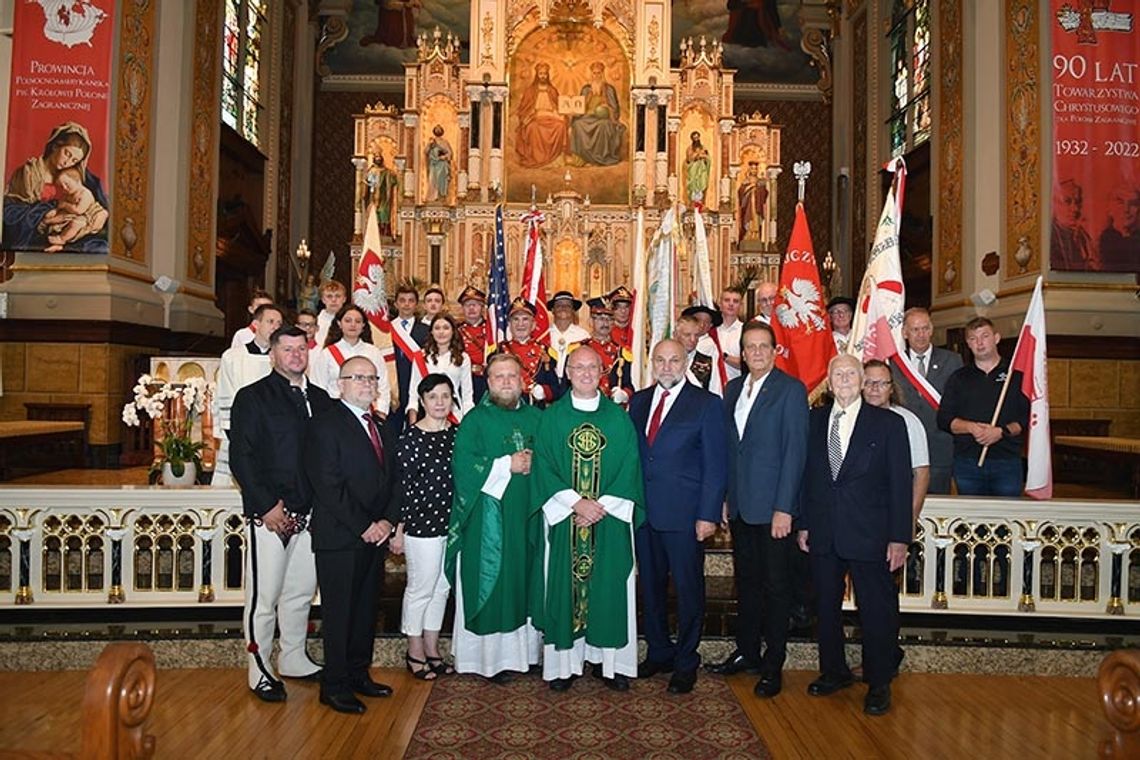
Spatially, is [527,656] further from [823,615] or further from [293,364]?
[293,364]

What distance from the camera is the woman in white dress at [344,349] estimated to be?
6.51 metres

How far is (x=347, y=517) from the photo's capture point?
455 cm

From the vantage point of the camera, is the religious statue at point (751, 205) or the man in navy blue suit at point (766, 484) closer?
the man in navy blue suit at point (766, 484)

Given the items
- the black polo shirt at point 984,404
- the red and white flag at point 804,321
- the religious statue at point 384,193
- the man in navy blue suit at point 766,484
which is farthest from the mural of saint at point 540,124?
the man in navy blue suit at point 766,484

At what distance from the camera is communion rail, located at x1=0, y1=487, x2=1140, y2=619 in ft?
17.5

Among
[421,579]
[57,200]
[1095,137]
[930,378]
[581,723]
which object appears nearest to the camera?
[581,723]

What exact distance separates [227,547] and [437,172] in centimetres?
1278

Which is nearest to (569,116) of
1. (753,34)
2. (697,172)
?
(697,172)

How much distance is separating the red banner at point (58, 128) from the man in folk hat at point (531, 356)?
5.60 metres

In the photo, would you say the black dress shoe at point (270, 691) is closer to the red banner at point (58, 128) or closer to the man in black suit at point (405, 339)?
the man in black suit at point (405, 339)

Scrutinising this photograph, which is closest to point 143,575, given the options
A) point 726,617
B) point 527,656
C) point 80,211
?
point 527,656

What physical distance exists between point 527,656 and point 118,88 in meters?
8.61

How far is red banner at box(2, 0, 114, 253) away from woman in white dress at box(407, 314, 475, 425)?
220 inches

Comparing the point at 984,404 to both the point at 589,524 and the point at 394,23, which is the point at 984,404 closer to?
the point at 589,524
